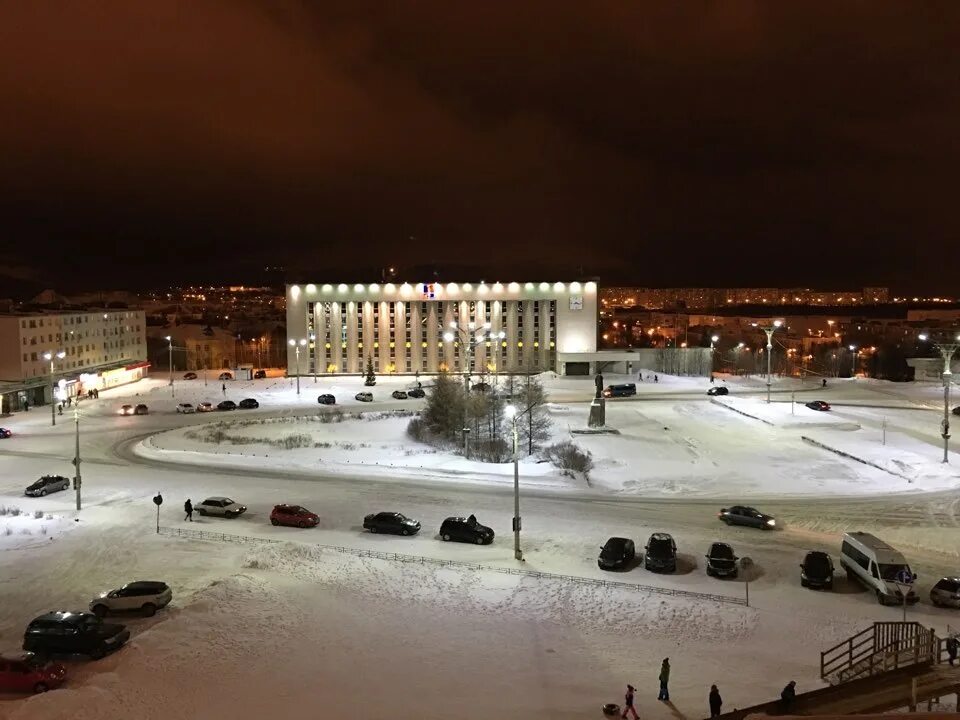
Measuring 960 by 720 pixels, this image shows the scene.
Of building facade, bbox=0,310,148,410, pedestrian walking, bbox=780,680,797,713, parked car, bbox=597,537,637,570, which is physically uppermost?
building facade, bbox=0,310,148,410

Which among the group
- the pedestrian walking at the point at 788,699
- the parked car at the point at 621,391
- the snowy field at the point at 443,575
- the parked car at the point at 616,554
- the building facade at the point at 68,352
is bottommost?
the snowy field at the point at 443,575

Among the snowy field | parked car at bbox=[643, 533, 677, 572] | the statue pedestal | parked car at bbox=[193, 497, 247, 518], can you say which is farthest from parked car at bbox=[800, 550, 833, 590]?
the statue pedestal

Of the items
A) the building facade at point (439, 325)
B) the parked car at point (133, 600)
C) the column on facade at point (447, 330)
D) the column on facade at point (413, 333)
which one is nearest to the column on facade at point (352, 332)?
the building facade at point (439, 325)

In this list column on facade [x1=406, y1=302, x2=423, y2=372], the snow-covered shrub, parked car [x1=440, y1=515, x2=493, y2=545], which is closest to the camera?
parked car [x1=440, y1=515, x2=493, y2=545]

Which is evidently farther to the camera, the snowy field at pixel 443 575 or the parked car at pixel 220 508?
the parked car at pixel 220 508

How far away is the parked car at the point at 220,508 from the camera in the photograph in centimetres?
2750

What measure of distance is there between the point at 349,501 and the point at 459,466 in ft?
23.0

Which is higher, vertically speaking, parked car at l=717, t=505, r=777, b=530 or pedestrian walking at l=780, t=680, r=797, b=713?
pedestrian walking at l=780, t=680, r=797, b=713

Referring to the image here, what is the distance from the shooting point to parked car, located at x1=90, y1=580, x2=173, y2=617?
62.3 feet

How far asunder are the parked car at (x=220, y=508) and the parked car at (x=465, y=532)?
315 inches

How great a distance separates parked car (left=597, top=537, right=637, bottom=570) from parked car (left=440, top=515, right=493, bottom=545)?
3.78m

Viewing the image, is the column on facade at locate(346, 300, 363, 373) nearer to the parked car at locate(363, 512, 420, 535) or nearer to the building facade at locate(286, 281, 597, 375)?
the building facade at locate(286, 281, 597, 375)

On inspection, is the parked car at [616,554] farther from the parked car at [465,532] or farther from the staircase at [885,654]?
the staircase at [885,654]

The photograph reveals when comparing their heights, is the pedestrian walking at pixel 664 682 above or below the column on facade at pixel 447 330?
below
